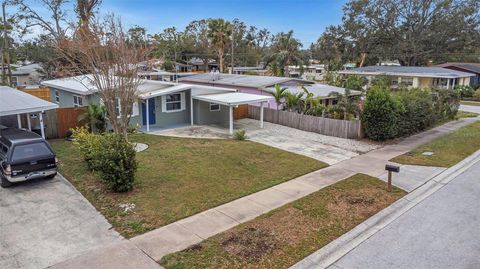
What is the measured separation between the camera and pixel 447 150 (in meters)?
16.5

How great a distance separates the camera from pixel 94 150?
34.8 feet

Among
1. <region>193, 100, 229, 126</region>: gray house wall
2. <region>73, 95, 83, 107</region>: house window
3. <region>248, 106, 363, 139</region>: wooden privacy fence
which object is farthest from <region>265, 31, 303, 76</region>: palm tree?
<region>73, 95, 83, 107</region>: house window

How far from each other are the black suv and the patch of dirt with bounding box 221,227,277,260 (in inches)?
263

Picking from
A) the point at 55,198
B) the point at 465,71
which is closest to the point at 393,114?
the point at 55,198

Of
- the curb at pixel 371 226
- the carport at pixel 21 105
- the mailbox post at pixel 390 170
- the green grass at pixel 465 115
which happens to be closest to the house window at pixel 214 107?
the carport at pixel 21 105

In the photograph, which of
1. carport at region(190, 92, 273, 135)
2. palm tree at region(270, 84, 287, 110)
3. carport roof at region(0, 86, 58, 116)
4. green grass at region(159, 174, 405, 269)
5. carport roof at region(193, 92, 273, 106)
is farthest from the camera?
palm tree at region(270, 84, 287, 110)

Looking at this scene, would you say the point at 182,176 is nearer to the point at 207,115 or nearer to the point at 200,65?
the point at 207,115

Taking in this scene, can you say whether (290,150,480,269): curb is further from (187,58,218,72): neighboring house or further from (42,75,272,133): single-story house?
(187,58,218,72): neighboring house

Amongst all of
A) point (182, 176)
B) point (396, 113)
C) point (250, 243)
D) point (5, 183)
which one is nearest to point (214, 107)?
point (396, 113)

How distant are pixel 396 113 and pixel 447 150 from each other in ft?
9.74

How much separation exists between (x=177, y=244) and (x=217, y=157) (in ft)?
23.3

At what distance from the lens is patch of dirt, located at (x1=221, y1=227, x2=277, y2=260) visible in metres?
7.22

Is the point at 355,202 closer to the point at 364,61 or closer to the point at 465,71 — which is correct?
the point at 465,71

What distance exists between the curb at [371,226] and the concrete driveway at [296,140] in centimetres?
379
